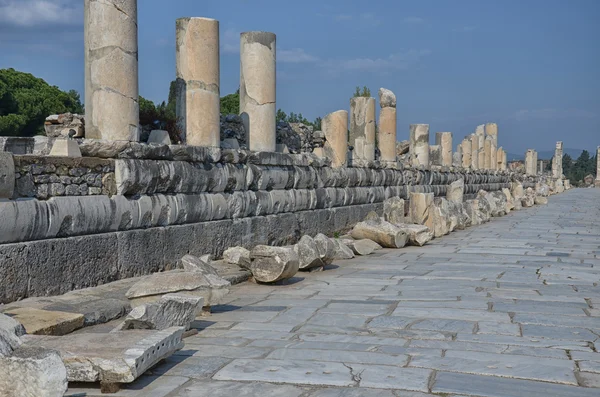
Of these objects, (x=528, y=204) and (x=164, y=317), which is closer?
(x=164, y=317)

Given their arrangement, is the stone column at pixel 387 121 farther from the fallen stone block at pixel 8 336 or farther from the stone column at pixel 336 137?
the fallen stone block at pixel 8 336

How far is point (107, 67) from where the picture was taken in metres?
7.74

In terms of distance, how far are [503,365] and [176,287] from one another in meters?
2.70

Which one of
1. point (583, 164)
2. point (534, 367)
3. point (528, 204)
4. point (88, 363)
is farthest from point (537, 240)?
point (583, 164)

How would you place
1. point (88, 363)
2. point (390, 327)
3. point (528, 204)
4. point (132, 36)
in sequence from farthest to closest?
point (528, 204) → point (132, 36) → point (390, 327) → point (88, 363)

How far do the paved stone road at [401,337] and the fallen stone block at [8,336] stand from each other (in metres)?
0.46

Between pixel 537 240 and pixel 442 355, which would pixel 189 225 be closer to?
pixel 442 355

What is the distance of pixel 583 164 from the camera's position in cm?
9225

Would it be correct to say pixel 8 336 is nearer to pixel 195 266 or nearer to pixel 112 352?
pixel 112 352

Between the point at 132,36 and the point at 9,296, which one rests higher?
the point at 132,36

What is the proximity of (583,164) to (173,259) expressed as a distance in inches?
3612

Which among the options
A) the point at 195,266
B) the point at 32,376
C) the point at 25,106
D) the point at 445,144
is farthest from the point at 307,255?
the point at 25,106

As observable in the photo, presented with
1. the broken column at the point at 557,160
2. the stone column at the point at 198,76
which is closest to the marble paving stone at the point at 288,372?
the stone column at the point at 198,76

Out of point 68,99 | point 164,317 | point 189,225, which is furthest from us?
point 68,99
